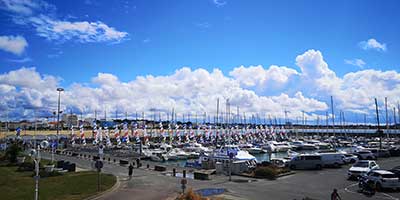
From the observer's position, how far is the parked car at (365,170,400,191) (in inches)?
1055

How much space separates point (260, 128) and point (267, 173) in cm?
8615

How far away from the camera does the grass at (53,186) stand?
2522 centimetres

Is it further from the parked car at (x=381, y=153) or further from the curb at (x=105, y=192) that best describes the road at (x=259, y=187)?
the parked car at (x=381, y=153)

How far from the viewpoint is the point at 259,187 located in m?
29.2

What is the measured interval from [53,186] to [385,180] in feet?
90.8

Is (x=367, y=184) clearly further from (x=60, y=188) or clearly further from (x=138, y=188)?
(x=60, y=188)

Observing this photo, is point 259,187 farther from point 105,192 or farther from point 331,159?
point 331,159

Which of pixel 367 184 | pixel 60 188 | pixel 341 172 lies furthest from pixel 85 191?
pixel 341 172

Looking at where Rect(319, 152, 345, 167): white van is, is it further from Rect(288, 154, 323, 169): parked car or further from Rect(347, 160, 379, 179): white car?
Rect(347, 160, 379, 179): white car

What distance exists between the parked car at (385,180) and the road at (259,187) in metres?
1.02

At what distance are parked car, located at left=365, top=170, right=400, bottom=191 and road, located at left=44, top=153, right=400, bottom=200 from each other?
102 centimetres

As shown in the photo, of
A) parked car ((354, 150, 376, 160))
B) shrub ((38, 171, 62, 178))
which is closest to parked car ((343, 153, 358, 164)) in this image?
parked car ((354, 150, 376, 160))

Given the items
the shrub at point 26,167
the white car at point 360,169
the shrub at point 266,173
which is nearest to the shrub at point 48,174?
the shrub at point 26,167

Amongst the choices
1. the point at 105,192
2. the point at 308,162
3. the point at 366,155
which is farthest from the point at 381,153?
the point at 105,192
